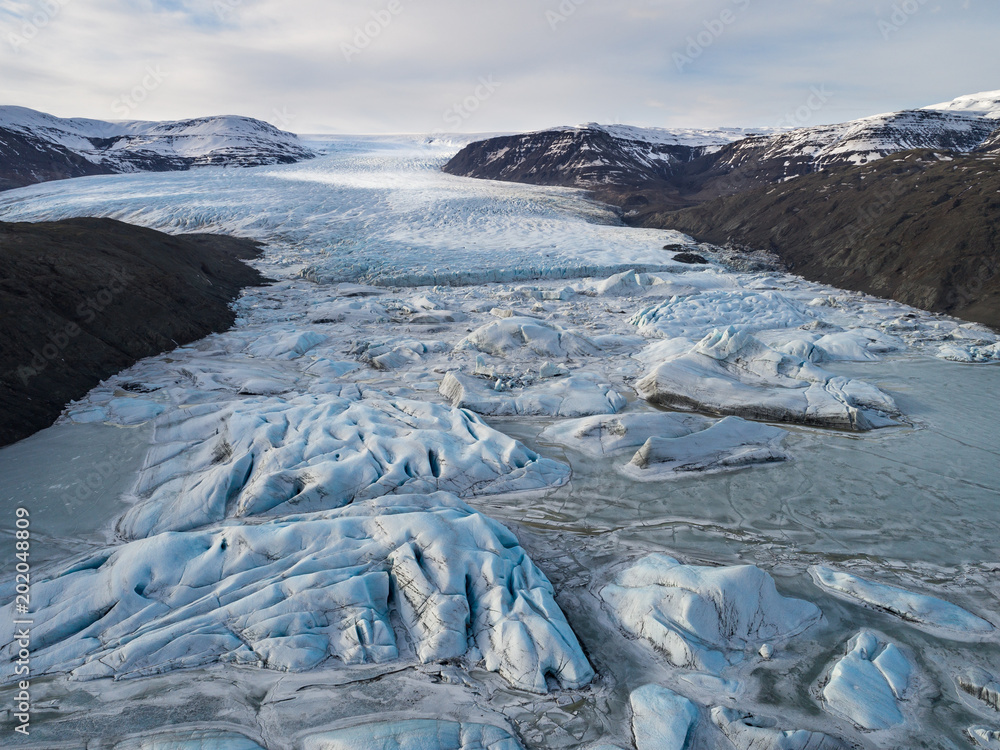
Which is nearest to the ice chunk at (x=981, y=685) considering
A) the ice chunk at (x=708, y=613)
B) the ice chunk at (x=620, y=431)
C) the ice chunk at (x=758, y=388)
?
the ice chunk at (x=708, y=613)

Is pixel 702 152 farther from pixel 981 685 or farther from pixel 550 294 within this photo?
pixel 981 685

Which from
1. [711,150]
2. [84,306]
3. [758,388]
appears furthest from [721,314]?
[711,150]

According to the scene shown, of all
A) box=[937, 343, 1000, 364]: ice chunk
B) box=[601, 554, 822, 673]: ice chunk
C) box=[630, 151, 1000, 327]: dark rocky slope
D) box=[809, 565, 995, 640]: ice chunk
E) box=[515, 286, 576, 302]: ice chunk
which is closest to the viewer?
box=[601, 554, 822, 673]: ice chunk

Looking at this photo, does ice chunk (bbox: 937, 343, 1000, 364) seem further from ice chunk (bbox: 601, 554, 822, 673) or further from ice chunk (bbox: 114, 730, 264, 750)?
ice chunk (bbox: 114, 730, 264, 750)

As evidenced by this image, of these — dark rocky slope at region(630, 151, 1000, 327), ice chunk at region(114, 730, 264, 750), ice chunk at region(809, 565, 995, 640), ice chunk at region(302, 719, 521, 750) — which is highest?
dark rocky slope at region(630, 151, 1000, 327)

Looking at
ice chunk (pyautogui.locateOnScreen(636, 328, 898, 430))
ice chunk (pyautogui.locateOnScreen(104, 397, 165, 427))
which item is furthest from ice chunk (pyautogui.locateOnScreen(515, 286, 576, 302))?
ice chunk (pyautogui.locateOnScreen(104, 397, 165, 427))

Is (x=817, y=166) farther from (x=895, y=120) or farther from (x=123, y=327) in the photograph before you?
(x=123, y=327)
